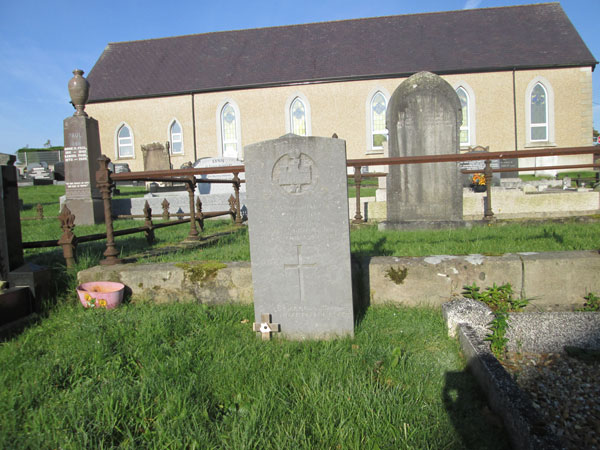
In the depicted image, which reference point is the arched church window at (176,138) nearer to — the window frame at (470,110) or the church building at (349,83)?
the church building at (349,83)

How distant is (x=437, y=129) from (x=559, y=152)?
127 inches

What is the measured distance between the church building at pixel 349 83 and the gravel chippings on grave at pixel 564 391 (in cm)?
2314

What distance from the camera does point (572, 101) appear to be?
77.8 ft

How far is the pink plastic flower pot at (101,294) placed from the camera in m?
3.32

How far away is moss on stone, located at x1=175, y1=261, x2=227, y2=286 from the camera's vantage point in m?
3.49

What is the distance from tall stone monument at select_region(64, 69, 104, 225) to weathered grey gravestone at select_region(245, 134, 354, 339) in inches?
335

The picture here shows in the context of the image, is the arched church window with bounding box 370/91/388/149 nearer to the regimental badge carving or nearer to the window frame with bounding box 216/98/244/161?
the window frame with bounding box 216/98/244/161

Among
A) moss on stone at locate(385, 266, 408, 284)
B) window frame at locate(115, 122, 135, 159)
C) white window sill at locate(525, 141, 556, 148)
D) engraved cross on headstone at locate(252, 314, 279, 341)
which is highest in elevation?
window frame at locate(115, 122, 135, 159)

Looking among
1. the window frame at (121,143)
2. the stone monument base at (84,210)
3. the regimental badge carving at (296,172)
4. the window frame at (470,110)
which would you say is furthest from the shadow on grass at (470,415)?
the window frame at (121,143)

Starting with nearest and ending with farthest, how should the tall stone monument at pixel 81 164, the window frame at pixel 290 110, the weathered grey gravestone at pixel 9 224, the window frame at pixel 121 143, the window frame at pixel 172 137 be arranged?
the weathered grey gravestone at pixel 9 224 < the tall stone monument at pixel 81 164 < the window frame at pixel 290 110 < the window frame at pixel 172 137 < the window frame at pixel 121 143

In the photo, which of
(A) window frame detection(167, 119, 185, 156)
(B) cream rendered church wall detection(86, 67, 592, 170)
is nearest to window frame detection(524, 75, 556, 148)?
(B) cream rendered church wall detection(86, 67, 592, 170)

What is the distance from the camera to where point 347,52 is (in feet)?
85.9

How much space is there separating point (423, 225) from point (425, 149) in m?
1.27

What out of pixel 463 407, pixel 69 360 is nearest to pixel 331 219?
pixel 463 407
